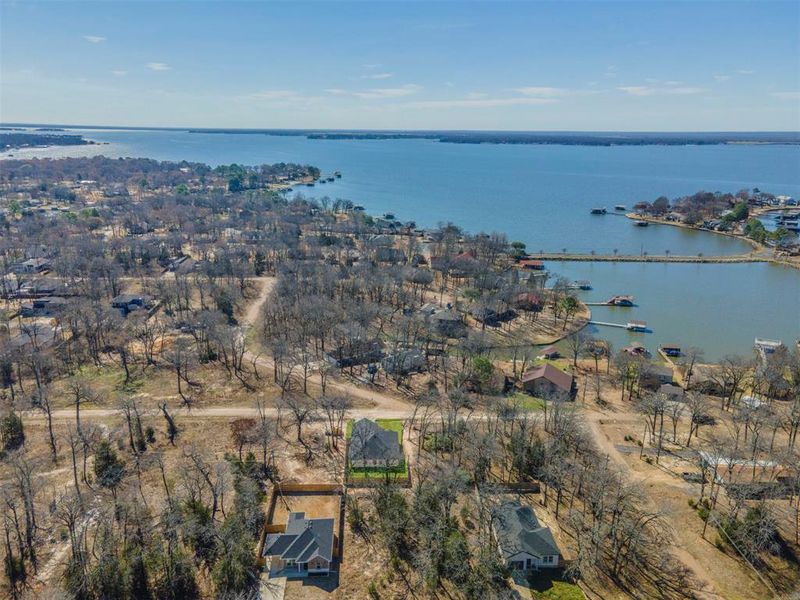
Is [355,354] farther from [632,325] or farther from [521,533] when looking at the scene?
[632,325]

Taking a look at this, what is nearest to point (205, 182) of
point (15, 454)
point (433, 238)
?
point (433, 238)

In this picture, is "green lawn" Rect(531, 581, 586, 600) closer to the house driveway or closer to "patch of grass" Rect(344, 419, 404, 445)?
the house driveway

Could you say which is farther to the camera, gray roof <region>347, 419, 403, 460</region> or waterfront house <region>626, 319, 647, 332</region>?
waterfront house <region>626, 319, 647, 332</region>

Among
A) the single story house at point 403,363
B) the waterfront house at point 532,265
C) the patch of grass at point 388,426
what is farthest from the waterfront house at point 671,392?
the waterfront house at point 532,265

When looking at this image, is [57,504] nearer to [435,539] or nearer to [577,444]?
[435,539]

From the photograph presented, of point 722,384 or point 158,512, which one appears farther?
point 722,384

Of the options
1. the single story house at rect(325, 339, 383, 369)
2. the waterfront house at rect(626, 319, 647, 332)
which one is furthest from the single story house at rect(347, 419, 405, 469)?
the waterfront house at rect(626, 319, 647, 332)
